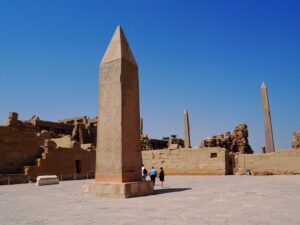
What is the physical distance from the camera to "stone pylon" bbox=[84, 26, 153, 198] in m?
8.22

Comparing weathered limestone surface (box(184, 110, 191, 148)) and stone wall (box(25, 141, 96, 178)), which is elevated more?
weathered limestone surface (box(184, 110, 191, 148))

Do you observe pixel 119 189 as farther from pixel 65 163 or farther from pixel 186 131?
pixel 186 131

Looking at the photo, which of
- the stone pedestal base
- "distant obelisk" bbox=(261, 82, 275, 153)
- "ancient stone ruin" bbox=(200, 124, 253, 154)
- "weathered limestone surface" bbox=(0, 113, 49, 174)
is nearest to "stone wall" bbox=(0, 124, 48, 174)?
"weathered limestone surface" bbox=(0, 113, 49, 174)

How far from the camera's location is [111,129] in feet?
27.9

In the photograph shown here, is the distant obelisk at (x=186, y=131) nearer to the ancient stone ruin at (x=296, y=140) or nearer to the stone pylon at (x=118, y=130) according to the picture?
the ancient stone ruin at (x=296, y=140)

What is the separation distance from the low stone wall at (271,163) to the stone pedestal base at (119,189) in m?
10.7

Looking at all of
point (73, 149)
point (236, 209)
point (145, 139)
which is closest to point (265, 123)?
point (145, 139)

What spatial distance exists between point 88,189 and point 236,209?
14.7ft

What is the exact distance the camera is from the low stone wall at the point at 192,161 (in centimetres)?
1820

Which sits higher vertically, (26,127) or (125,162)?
(26,127)

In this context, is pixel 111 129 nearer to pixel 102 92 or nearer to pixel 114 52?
pixel 102 92

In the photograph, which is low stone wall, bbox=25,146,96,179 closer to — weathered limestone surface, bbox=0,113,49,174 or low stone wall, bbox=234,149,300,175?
weathered limestone surface, bbox=0,113,49,174

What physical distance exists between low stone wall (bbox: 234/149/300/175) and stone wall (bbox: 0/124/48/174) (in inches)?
479

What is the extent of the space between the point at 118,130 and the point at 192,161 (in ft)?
38.7
